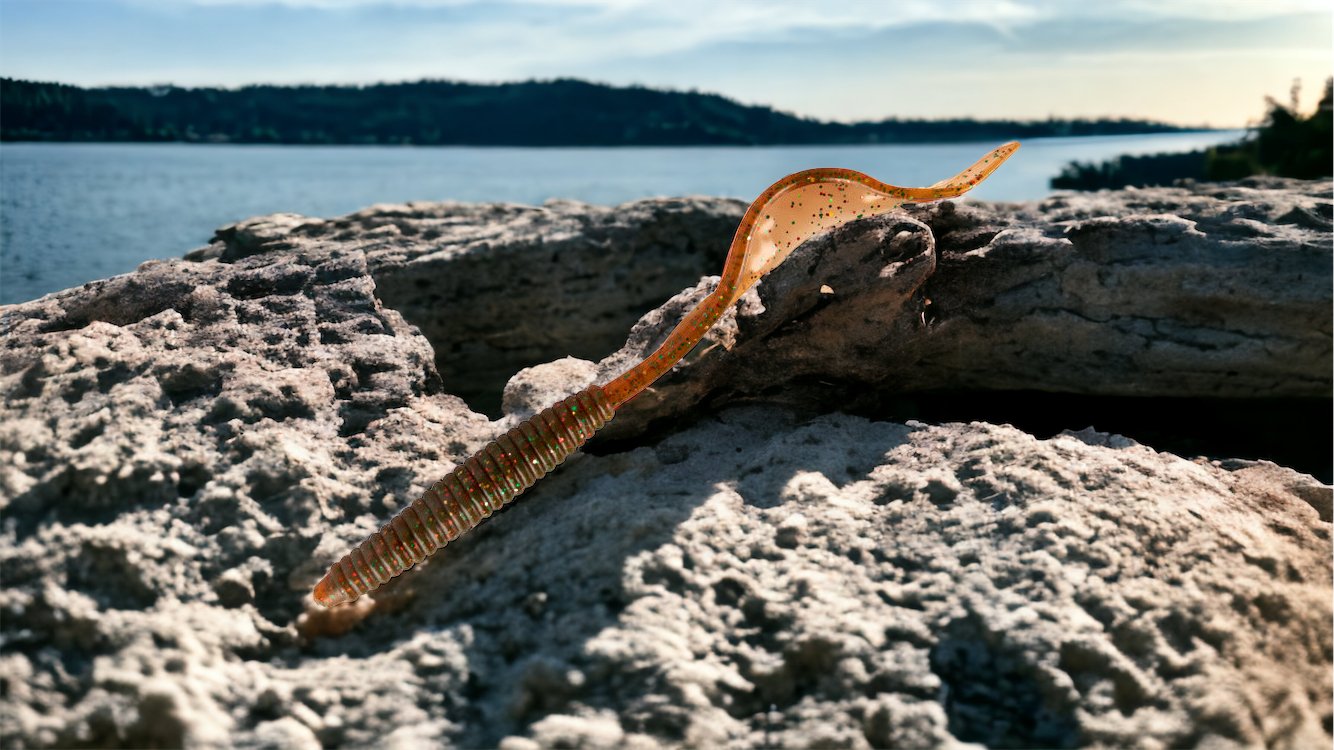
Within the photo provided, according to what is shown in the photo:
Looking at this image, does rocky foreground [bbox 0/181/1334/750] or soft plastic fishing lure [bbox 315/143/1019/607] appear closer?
rocky foreground [bbox 0/181/1334/750]

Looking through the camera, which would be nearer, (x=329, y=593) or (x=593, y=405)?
(x=329, y=593)

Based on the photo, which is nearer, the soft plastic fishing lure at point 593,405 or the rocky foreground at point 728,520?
the rocky foreground at point 728,520

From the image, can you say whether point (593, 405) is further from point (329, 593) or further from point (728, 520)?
point (329, 593)

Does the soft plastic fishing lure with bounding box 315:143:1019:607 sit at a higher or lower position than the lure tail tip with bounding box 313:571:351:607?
higher

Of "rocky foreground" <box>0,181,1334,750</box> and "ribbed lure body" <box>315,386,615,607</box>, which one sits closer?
"rocky foreground" <box>0,181,1334,750</box>

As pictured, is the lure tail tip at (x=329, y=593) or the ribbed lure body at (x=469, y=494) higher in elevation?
the ribbed lure body at (x=469, y=494)

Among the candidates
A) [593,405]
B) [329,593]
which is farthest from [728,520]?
[329,593]
